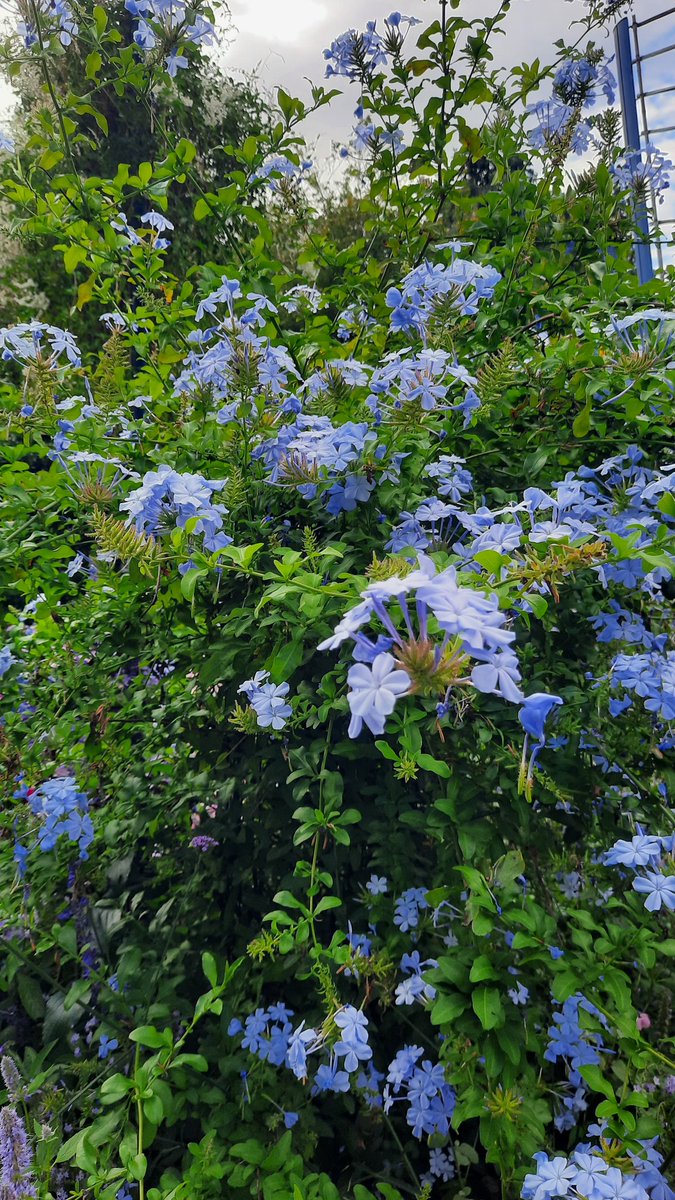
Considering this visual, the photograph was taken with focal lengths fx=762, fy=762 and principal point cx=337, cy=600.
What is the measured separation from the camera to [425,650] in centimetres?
73

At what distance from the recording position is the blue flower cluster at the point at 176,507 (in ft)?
3.59

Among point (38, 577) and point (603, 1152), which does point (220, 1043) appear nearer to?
point (603, 1152)

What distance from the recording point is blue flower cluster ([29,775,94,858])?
4.67ft

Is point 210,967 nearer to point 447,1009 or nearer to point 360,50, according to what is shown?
point 447,1009

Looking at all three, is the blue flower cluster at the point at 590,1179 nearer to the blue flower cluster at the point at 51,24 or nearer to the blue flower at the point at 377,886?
the blue flower at the point at 377,886

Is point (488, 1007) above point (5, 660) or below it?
below

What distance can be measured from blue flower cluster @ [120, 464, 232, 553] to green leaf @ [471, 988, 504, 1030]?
2.22ft

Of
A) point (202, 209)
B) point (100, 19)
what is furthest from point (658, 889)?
point (100, 19)

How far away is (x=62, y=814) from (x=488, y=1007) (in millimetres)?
907

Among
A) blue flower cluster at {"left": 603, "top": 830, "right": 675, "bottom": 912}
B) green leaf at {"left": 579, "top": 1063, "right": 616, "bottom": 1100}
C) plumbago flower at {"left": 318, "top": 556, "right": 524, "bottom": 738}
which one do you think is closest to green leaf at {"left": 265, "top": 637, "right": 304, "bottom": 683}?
plumbago flower at {"left": 318, "top": 556, "right": 524, "bottom": 738}

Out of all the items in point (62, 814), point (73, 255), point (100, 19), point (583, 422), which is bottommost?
point (62, 814)

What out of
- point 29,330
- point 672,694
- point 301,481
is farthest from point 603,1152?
point 29,330

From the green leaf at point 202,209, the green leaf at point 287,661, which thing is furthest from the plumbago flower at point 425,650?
the green leaf at point 202,209

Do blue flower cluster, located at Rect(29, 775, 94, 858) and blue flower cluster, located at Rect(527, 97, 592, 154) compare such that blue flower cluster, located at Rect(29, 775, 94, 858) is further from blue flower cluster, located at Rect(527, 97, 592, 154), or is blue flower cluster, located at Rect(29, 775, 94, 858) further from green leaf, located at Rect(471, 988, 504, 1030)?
blue flower cluster, located at Rect(527, 97, 592, 154)
